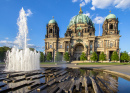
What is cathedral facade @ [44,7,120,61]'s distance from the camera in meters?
57.2

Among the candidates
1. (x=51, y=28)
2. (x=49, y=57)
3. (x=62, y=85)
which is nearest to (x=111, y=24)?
(x=51, y=28)

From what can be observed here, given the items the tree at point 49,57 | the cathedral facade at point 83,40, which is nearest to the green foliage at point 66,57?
the cathedral facade at point 83,40

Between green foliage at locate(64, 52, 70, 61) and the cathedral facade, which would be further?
the cathedral facade

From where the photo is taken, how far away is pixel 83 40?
203 feet

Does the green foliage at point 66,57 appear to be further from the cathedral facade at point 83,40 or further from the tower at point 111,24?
the tower at point 111,24

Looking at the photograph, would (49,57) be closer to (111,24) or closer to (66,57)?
(66,57)

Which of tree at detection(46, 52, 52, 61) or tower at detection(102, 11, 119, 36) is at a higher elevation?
tower at detection(102, 11, 119, 36)

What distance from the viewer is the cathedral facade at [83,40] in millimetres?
57250

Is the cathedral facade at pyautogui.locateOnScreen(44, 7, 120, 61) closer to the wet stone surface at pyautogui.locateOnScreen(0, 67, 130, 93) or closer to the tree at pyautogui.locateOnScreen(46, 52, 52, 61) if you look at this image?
the tree at pyautogui.locateOnScreen(46, 52, 52, 61)

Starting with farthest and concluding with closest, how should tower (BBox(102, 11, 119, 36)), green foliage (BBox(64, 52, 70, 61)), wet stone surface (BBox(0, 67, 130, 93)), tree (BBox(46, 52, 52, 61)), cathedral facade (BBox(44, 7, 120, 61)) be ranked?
tree (BBox(46, 52, 52, 61)), tower (BBox(102, 11, 119, 36)), cathedral facade (BBox(44, 7, 120, 61)), green foliage (BBox(64, 52, 70, 61)), wet stone surface (BBox(0, 67, 130, 93))

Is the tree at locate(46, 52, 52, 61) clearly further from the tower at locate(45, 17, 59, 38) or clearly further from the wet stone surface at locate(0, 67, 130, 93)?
the wet stone surface at locate(0, 67, 130, 93)

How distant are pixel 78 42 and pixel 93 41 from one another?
8.58 meters

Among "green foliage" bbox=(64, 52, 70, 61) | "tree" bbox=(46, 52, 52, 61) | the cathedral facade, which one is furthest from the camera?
"tree" bbox=(46, 52, 52, 61)

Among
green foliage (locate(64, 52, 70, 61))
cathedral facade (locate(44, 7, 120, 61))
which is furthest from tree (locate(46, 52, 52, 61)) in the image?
green foliage (locate(64, 52, 70, 61))
